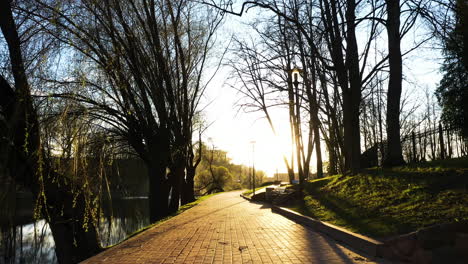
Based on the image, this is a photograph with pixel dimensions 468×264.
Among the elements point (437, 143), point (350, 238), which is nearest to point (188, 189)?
point (437, 143)

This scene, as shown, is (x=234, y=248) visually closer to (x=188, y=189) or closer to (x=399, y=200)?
(x=399, y=200)

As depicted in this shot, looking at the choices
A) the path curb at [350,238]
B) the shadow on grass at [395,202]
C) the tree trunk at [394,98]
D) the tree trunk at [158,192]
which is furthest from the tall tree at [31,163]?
the tree trunk at [394,98]

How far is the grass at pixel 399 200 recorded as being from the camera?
692cm

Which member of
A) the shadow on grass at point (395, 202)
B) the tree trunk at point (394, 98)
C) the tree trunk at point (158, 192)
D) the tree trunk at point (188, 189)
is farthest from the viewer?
the tree trunk at point (188, 189)

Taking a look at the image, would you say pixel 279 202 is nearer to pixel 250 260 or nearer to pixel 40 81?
pixel 250 260

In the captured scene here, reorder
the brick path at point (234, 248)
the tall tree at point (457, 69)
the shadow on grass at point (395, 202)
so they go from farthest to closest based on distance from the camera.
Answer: the tall tree at point (457, 69) < the shadow on grass at point (395, 202) < the brick path at point (234, 248)

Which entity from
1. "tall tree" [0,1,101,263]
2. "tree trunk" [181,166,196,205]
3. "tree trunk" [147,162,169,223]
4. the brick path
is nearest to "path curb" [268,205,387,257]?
the brick path

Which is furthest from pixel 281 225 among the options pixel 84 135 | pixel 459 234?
pixel 84 135

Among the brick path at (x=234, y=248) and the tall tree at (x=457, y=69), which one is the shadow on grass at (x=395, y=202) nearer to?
the brick path at (x=234, y=248)

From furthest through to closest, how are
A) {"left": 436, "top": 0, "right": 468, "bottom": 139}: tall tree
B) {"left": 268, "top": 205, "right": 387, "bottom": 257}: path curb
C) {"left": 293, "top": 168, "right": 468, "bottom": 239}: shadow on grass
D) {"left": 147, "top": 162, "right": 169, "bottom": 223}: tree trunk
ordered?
{"left": 147, "top": 162, "right": 169, "bottom": 223}: tree trunk → {"left": 436, "top": 0, "right": 468, "bottom": 139}: tall tree → {"left": 293, "top": 168, "right": 468, "bottom": 239}: shadow on grass → {"left": 268, "top": 205, "right": 387, "bottom": 257}: path curb

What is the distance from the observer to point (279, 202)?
16719mm

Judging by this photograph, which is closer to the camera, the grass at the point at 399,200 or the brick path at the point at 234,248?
the brick path at the point at 234,248

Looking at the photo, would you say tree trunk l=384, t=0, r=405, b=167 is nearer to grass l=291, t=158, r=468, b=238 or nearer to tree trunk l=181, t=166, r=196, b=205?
grass l=291, t=158, r=468, b=238

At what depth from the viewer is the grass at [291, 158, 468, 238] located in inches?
272
